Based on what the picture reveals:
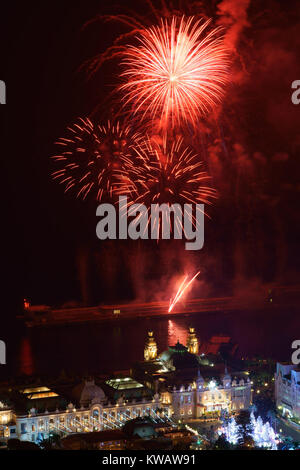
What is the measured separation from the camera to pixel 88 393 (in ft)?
68.9

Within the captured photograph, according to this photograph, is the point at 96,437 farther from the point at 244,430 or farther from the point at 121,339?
the point at 121,339

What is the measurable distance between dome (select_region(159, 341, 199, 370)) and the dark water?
3.80 m

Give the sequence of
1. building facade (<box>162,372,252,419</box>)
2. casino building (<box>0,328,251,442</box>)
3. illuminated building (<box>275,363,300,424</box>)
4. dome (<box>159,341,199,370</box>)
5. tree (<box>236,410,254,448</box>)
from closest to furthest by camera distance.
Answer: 1. tree (<box>236,410,254,448</box>)
2. casino building (<box>0,328,251,442</box>)
3. illuminated building (<box>275,363,300,424</box>)
4. building facade (<box>162,372,252,419</box>)
5. dome (<box>159,341,199,370</box>)

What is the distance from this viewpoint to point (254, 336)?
3834 centimetres

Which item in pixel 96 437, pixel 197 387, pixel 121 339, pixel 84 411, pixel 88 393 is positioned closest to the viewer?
pixel 96 437

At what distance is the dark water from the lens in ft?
102

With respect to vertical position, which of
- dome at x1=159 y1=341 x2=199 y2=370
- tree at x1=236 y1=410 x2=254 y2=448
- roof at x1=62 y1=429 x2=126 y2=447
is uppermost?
dome at x1=159 y1=341 x2=199 y2=370

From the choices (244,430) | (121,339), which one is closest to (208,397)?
(244,430)

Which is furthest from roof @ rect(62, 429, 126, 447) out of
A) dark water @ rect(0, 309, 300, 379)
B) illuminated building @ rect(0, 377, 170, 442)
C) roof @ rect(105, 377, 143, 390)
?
dark water @ rect(0, 309, 300, 379)

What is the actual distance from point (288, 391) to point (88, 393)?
582cm

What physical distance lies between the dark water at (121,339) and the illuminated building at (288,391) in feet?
25.7

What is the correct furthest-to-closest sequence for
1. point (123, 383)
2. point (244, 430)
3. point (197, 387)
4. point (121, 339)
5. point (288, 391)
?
point (121, 339)
point (197, 387)
point (123, 383)
point (288, 391)
point (244, 430)

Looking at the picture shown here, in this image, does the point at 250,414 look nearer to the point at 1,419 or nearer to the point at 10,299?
the point at 1,419

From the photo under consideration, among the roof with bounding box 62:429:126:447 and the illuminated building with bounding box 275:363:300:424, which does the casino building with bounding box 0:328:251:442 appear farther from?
the roof with bounding box 62:429:126:447
